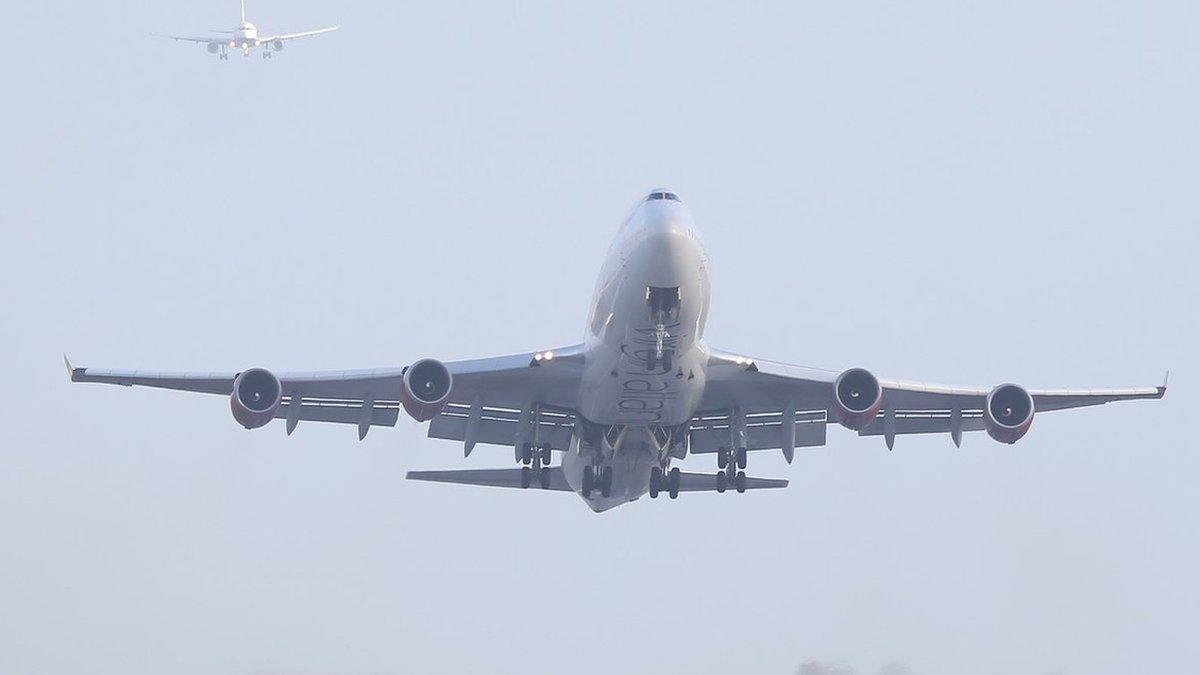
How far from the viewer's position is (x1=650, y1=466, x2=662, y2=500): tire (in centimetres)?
3797

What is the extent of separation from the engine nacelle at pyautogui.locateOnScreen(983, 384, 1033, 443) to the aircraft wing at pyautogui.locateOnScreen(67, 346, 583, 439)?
8.90 metres

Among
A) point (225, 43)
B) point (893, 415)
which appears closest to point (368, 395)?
point (893, 415)

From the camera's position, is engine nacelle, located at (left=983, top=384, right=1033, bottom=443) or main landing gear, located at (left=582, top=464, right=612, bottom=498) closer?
engine nacelle, located at (left=983, top=384, right=1033, bottom=443)

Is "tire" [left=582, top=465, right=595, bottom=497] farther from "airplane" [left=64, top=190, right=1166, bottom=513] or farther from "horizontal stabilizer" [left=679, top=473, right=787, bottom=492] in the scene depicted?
"horizontal stabilizer" [left=679, top=473, right=787, bottom=492]

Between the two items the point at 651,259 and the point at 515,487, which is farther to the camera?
the point at 515,487

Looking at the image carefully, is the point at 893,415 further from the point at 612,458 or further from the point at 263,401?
the point at 263,401

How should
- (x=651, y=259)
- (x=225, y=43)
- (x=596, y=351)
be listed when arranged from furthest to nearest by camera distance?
(x=225, y=43), (x=596, y=351), (x=651, y=259)

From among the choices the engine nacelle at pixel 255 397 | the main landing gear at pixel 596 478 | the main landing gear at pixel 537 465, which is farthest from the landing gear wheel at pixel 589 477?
the engine nacelle at pixel 255 397

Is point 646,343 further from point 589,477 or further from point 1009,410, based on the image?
point 1009,410

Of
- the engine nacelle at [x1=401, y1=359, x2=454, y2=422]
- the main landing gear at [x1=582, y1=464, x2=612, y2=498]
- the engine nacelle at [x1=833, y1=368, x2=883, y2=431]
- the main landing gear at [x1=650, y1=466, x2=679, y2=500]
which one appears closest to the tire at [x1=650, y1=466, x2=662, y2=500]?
the main landing gear at [x1=650, y1=466, x2=679, y2=500]

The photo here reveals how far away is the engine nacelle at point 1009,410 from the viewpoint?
36156 mm

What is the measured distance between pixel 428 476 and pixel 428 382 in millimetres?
4925

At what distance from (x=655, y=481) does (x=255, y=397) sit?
915cm

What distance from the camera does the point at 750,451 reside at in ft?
132
